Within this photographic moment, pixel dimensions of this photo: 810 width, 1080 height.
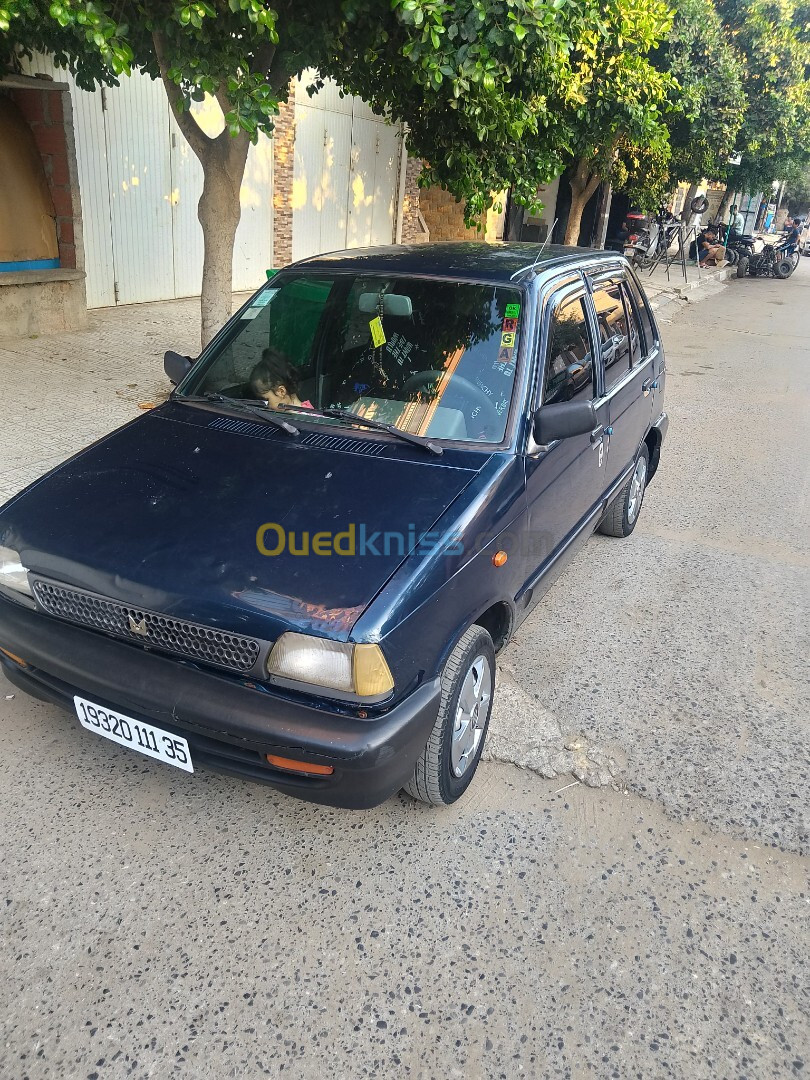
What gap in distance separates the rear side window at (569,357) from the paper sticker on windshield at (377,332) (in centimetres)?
71

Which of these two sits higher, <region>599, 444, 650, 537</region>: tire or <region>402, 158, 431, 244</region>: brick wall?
<region>402, 158, 431, 244</region>: brick wall

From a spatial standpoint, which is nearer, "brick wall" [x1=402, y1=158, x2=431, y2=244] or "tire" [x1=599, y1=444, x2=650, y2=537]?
"tire" [x1=599, y1=444, x2=650, y2=537]

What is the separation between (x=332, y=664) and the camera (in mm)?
2365

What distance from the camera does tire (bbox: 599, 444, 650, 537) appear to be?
5.26 meters

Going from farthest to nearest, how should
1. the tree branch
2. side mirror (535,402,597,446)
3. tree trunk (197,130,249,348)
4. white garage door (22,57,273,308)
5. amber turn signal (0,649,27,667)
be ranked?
white garage door (22,57,273,308), tree trunk (197,130,249,348), the tree branch, side mirror (535,402,597,446), amber turn signal (0,649,27,667)

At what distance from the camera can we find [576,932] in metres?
2.53

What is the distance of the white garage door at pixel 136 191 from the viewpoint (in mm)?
9891

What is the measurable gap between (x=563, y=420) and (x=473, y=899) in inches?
69.3

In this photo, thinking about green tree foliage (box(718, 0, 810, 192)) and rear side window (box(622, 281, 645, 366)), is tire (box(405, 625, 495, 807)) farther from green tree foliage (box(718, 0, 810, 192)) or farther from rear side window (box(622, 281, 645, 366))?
green tree foliage (box(718, 0, 810, 192))

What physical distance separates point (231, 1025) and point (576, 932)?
1065mm

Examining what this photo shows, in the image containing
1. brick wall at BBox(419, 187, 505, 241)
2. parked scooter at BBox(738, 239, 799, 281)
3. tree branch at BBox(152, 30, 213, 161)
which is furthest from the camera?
parked scooter at BBox(738, 239, 799, 281)

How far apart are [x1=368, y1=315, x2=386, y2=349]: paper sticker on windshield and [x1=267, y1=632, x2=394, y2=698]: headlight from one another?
1.61 metres

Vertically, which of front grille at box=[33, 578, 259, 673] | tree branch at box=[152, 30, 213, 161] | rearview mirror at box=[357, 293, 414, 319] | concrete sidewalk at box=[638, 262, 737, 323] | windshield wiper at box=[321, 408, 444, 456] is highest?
tree branch at box=[152, 30, 213, 161]

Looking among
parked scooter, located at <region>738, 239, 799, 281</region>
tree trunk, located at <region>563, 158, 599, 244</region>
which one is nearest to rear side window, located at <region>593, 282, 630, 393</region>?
tree trunk, located at <region>563, 158, 599, 244</region>
